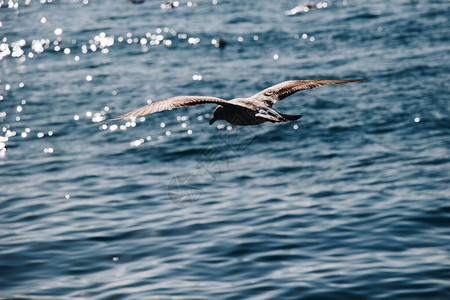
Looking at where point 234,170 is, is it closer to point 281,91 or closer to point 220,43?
point 281,91

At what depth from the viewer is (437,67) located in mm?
25891

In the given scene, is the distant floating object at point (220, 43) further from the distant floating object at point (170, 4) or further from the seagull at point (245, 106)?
the seagull at point (245, 106)

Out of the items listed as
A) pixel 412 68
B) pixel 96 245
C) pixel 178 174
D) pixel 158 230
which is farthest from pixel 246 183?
→ pixel 412 68

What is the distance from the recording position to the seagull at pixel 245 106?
6.88 meters

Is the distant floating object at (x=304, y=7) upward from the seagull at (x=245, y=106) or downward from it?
downward

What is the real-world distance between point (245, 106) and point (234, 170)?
1127 centimetres

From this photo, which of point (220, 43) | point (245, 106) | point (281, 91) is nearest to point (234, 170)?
point (281, 91)

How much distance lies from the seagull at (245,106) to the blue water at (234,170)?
4802mm

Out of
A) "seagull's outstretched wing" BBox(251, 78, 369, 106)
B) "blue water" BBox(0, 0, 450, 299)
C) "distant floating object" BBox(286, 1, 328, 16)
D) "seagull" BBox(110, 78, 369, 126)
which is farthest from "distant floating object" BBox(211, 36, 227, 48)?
"seagull" BBox(110, 78, 369, 126)

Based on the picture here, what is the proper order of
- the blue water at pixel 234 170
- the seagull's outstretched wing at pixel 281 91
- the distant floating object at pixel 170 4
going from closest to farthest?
the seagull's outstretched wing at pixel 281 91
the blue water at pixel 234 170
the distant floating object at pixel 170 4

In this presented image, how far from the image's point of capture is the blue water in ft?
41.1

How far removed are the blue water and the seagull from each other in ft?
15.8

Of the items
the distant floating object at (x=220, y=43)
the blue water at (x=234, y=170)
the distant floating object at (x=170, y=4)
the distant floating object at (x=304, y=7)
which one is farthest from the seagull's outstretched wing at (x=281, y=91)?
the distant floating object at (x=170, y=4)

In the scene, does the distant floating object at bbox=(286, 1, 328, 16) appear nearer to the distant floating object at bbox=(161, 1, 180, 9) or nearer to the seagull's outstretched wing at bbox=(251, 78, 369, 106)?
the distant floating object at bbox=(161, 1, 180, 9)
